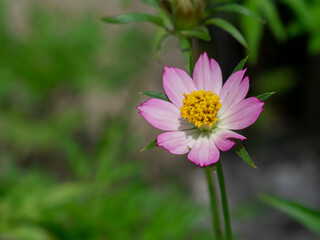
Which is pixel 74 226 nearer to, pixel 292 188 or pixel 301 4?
pixel 301 4

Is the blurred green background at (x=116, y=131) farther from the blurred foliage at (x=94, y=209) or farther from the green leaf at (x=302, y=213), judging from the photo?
the green leaf at (x=302, y=213)

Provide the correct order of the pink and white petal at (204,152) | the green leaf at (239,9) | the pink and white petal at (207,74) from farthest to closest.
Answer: the green leaf at (239,9)
the pink and white petal at (207,74)
the pink and white petal at (204,152)

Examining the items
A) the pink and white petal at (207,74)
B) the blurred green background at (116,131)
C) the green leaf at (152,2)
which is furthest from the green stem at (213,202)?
the blurred green background at (116,131)

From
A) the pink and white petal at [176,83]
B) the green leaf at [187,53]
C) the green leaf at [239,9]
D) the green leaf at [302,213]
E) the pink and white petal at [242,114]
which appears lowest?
the green leaf at [302,213]

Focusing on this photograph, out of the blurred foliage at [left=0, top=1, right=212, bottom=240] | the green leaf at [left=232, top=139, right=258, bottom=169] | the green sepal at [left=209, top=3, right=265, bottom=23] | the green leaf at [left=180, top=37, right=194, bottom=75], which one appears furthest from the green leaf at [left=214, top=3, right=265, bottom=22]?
the blurred foliage at [left=0, top=1, right=212, bottom=240]

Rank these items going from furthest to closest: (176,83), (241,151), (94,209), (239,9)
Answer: (94,209) → (239,9) → (176,83) → (241,151)

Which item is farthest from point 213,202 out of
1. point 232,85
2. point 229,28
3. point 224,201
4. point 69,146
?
point 69,146

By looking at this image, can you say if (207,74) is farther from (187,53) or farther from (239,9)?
(239,9)
